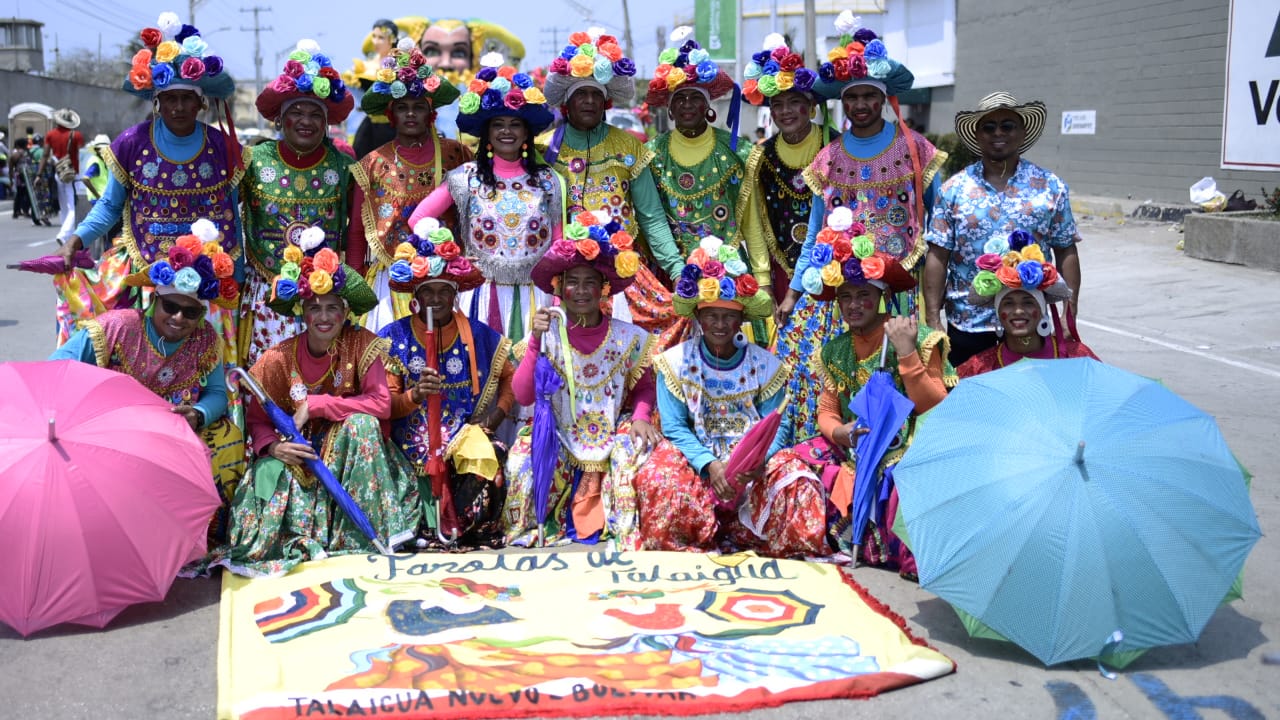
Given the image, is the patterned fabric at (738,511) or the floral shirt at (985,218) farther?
the floral shirt at (985,218)

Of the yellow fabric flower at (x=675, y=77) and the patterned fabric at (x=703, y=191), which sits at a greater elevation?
the yellow fabric flower at (x=675, y=77)

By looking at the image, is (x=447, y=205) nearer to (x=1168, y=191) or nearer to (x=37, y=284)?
(x=37, y=284)

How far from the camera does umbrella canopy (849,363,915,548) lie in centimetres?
472

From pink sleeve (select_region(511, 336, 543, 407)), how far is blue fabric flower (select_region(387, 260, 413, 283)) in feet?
1.97

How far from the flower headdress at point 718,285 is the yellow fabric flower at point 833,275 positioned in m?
0.33

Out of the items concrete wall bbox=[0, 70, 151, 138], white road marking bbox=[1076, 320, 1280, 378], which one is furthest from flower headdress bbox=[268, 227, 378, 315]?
concrete wall bbox=[0, 70, 151, 138]

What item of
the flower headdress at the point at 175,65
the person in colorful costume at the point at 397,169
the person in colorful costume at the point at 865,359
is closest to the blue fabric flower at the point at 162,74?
the flower headdress at the point at 175,65

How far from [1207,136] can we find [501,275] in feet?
44.0

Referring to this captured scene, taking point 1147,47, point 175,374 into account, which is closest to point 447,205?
point 175,374

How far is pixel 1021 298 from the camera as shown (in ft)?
15.5

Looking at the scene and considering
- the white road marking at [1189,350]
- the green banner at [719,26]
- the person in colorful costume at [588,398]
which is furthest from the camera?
the green banner at [719,26]

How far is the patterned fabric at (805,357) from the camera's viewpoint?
5.29m

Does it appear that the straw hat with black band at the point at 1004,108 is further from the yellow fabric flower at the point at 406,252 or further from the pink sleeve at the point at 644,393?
the yellow fabric flower at the point at 406,252

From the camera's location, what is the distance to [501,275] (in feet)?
19.9
